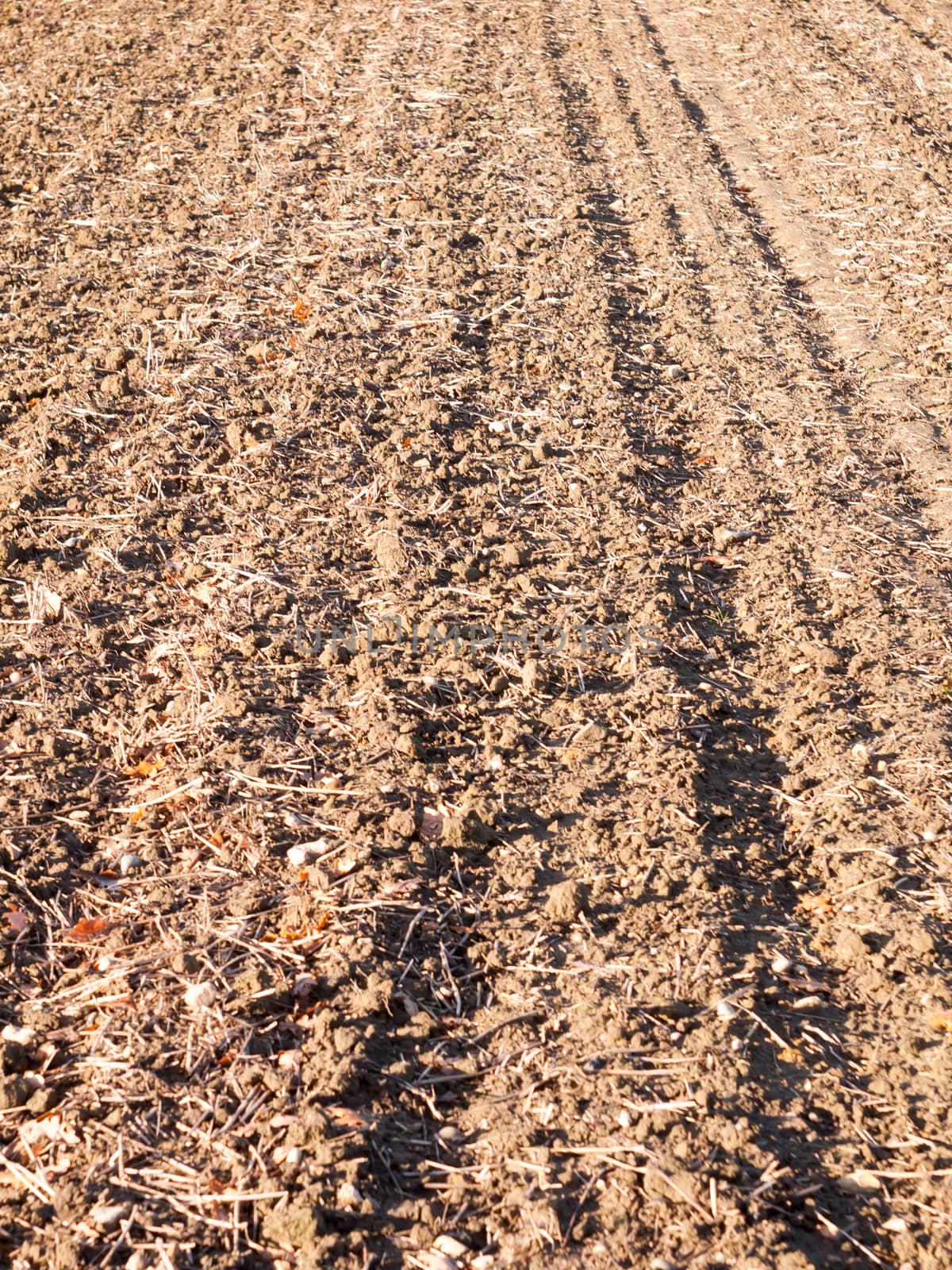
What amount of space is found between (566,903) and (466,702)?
813mm

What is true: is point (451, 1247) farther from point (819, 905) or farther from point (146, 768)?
point (146, 768)

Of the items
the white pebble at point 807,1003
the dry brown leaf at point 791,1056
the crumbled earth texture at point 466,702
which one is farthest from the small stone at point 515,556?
the dry brown leaf at point 791,1056

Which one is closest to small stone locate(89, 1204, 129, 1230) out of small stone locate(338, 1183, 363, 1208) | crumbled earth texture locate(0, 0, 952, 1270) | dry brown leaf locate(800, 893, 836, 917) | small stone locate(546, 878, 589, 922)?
crumbled earth texture locate(0, 0, 952, 1270)

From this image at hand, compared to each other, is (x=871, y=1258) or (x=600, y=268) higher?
(x=600, y=268)

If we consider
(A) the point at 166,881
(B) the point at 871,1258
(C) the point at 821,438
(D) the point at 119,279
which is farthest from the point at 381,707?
(D) the point at 119,279

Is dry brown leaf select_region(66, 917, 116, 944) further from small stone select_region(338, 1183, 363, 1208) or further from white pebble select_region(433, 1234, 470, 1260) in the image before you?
white pebble select_region(433, 1234, 470, 1260)

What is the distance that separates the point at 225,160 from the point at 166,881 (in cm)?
474

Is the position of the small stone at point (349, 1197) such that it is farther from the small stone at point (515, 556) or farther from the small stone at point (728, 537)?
the small stone at point (728, 537)

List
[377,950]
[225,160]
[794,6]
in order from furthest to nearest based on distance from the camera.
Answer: [794,6] → [225,160] → [377,950]

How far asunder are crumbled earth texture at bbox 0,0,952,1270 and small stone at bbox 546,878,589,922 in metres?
0.02

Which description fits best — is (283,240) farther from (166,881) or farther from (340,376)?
(166,881)

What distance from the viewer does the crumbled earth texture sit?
90.0 inches

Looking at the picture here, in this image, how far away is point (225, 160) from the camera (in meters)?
6.23

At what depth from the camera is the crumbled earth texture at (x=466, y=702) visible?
229cm
